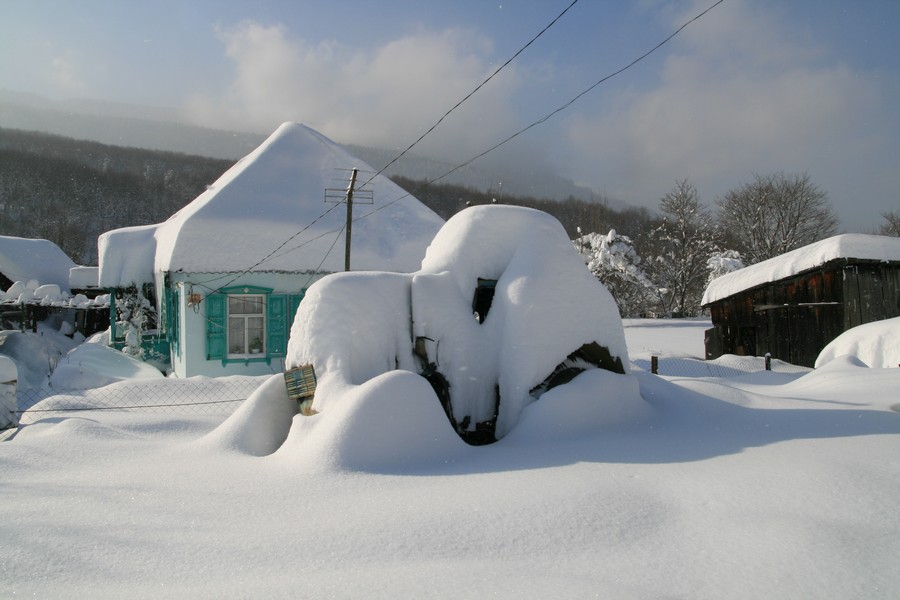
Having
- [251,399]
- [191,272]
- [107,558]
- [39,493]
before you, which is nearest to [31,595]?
[107,558]

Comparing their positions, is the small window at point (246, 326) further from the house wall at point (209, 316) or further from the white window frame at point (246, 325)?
the house wall at point (209, 316)

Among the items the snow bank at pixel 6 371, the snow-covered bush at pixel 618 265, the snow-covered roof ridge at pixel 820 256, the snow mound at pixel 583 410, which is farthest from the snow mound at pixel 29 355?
the snow-covered bush at pixel 618 265

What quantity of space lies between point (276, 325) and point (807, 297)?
51.7 feet

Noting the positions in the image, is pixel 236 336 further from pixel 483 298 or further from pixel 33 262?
pixel 33 262

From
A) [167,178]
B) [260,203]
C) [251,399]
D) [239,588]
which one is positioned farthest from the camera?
[167,178]

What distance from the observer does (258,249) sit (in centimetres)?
1433

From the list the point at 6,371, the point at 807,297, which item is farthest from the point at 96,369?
the point at 807,297

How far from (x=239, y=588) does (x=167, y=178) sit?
343 feet

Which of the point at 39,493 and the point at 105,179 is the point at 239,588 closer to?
the point at 39,493

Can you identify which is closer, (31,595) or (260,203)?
(31,595)

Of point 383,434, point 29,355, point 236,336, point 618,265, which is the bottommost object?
point 383,434

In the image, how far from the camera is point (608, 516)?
3.60 meters

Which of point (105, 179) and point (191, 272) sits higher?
point (105, 179)

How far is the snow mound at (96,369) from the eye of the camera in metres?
12.4
